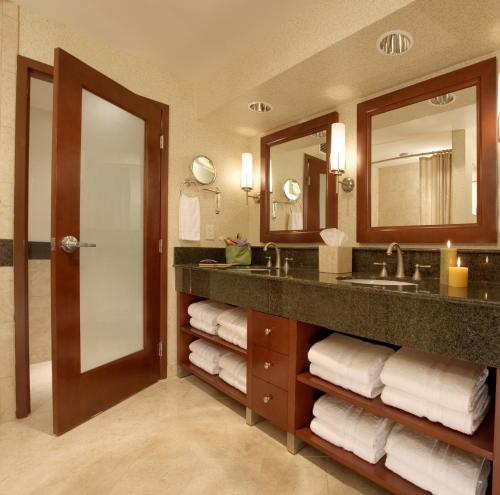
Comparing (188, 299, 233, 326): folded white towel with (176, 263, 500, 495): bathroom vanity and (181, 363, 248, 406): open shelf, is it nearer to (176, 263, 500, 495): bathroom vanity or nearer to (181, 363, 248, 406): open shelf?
(176, 263, 500, 495): bathroom vanity

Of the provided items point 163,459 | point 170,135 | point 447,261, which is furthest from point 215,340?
point 170,135

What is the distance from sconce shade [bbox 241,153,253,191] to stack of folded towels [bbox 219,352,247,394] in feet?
4.10

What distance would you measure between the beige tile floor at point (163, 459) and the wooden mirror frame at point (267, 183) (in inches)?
46.4

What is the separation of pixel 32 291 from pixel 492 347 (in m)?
2.93

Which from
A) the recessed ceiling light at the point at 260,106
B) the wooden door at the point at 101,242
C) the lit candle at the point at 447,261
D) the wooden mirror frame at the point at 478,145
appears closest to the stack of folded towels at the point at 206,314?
the wooden door at the point at 101,242

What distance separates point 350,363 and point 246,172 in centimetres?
167

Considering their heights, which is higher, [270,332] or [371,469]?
[270,332]

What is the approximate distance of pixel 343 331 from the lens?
3.88ft

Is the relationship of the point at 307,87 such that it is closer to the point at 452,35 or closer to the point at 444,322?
the point at 452,35

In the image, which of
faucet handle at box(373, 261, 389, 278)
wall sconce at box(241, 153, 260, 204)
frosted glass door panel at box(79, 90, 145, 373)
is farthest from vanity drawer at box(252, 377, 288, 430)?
wall sconce at box(241, 153, 260, 204)

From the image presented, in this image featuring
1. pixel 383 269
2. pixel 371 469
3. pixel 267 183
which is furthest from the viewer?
pixel 267 183

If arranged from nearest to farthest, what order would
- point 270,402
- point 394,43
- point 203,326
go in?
point 394,43 → point 270,402 → point 203,326

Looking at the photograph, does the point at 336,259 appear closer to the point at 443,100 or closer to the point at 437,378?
the point at 437,378

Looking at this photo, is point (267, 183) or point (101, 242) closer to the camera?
point (101, 242)
